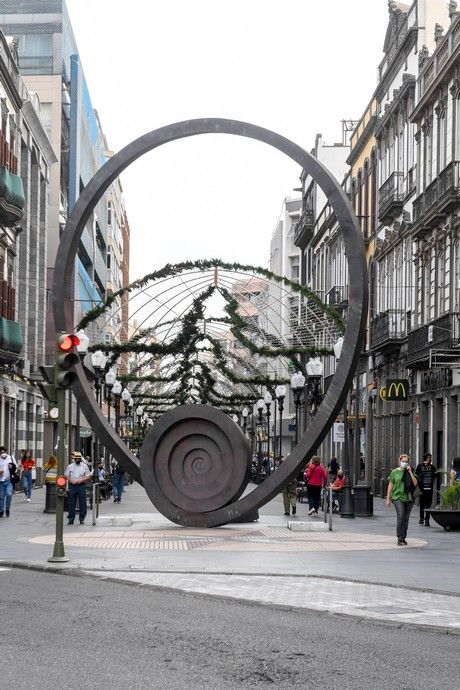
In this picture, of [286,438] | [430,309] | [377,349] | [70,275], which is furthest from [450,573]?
[286,438]

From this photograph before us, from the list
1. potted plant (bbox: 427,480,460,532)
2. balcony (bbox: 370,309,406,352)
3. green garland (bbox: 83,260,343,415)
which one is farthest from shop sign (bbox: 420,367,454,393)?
potted plant (bbox: 427,480,460,532)

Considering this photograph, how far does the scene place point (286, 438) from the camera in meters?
121

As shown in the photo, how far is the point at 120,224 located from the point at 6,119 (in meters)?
73.3

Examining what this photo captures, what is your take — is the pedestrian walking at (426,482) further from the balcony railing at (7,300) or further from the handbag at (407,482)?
the balcony railing at (7,300)

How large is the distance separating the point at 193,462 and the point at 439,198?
1633 cm

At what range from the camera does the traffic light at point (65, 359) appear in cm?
1848

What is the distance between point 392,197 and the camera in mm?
47938

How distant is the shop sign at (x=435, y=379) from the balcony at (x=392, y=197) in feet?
24.3

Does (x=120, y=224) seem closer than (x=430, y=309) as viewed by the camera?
No

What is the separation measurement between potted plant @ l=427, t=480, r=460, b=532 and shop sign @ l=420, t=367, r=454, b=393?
1041 cm

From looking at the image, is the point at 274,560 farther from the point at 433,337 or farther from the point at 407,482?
the point at 433,337

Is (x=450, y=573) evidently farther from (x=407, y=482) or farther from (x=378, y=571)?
(x=407, y=482)

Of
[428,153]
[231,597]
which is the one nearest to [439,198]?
[428,153]

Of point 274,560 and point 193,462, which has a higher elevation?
point 193,462
